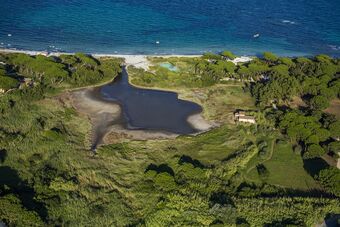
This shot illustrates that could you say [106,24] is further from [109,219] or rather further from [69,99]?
[109,219]

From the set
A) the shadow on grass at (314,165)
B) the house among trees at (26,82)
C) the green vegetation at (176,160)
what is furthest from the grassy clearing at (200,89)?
the house among trees at (26,82)

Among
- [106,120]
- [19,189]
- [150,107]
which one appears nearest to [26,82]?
[106,120]

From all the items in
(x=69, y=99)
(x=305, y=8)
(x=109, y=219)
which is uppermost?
(x=305, y=8)

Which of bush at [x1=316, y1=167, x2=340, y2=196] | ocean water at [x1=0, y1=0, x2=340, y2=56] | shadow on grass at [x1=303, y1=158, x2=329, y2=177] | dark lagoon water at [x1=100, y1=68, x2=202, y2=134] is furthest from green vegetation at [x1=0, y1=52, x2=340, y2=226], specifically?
ocean water at [x1=0, y1=0, x2=340, y2=56]

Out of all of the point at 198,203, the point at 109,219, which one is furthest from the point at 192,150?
the point at 109,219

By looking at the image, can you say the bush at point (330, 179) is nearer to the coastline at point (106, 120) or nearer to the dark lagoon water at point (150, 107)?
the coastline at point (106, 120)

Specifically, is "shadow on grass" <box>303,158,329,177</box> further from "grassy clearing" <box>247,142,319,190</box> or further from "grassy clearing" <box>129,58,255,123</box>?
"grassy clearing" <box>129,58,255,123</box>

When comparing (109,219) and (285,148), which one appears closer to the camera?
(109,219)

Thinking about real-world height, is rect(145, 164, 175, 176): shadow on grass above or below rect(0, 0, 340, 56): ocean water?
below
